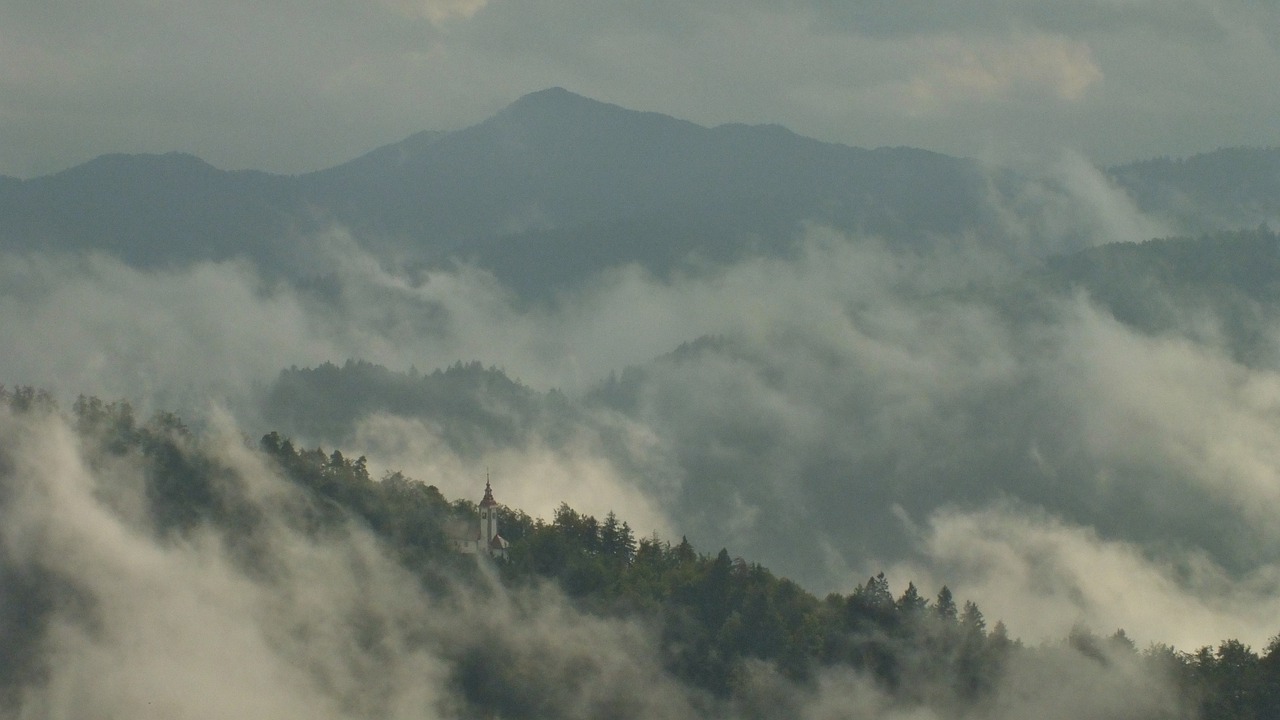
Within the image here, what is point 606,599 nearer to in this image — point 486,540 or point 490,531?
point 486,540

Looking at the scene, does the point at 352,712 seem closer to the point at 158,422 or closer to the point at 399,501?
the point at 399,501

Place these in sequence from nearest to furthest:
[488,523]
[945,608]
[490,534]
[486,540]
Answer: [945,608] → [486,540] → [490,534] → [488,523]

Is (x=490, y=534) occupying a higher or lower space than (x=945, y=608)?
higher

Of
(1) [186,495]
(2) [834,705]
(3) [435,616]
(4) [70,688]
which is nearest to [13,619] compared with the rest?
(4) [70,688]

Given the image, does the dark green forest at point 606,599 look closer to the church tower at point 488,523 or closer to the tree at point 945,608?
the tree at point 945,608

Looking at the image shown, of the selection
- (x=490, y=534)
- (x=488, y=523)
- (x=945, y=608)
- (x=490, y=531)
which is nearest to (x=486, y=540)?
(x=490, y=534)

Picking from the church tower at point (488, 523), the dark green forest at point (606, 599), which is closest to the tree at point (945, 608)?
the dark green forest at point (606, 599)

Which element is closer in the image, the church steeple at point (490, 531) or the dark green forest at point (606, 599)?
the dark green forest at point (606, 599)

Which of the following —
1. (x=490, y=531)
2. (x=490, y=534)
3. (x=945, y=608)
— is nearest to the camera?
(x=945, y=608)
